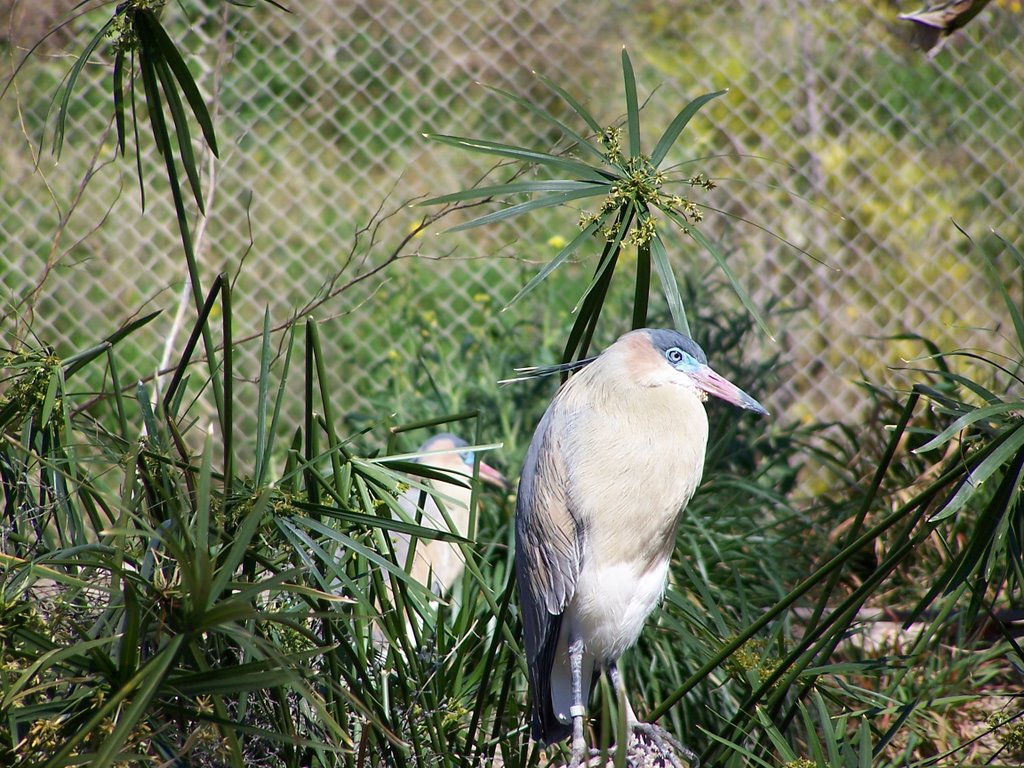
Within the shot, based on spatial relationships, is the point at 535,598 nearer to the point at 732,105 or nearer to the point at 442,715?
the point at 442,715

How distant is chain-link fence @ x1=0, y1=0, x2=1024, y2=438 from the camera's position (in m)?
4.74

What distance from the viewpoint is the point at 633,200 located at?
1.68m

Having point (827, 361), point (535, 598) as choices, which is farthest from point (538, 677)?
point (827, 361)

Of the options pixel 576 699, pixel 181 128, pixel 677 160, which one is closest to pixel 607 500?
pixel 576 699

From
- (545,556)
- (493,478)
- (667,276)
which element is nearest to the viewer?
(667,276)

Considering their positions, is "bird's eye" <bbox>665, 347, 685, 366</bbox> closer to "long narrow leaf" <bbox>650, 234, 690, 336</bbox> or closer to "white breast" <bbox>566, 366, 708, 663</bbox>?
"white breast" <bbox>566, 366, 708, 663</bbox>

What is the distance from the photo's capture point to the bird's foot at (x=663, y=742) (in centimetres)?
193

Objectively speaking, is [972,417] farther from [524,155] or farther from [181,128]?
[181,128]

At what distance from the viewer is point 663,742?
6.37 ft

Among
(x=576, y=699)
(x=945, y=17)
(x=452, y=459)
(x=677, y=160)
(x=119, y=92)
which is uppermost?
(x=945, y=17)

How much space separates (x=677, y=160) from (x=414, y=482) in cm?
333

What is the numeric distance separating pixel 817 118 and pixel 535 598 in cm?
367

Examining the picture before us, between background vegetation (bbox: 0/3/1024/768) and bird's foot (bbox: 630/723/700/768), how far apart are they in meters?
0.10

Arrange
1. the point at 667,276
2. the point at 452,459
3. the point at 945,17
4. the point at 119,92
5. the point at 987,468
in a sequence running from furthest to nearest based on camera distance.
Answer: the point at 452,459 → the point at 945,17 → the point at 119,92 → the point at 667,276 → the point at 987,468
